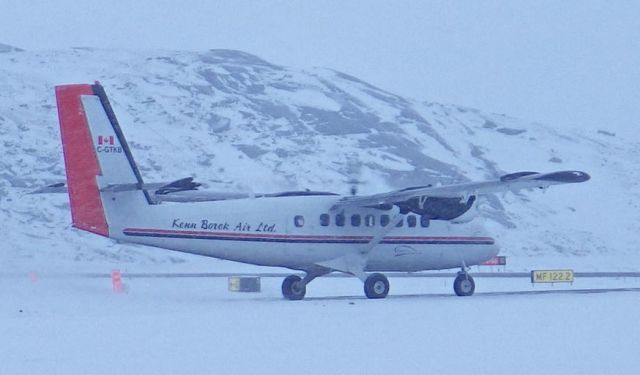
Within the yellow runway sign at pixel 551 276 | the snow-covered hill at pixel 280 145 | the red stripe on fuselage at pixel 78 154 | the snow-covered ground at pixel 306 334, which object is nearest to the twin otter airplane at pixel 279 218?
the red stripe on fuselage at pixel 78 154

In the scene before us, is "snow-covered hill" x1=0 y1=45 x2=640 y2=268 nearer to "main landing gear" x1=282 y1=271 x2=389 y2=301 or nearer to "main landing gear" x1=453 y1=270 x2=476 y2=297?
"main landing gear" x1=282 y1=271 x2=389 y2=301

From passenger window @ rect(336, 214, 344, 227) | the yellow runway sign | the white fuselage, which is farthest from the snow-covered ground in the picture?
the yellow runway sign

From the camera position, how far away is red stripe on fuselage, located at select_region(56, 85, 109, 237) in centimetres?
2541

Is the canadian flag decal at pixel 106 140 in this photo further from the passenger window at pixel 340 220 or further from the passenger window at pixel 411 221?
the passenger window at pixel 411 221

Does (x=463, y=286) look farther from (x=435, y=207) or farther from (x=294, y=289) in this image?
(x=294, y=289)

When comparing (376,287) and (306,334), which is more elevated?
(376,287)

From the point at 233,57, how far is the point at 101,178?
96626 mm

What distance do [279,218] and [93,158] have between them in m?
5.92

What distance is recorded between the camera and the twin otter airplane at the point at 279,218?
25.6m

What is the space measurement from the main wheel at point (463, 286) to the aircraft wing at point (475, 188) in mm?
2910

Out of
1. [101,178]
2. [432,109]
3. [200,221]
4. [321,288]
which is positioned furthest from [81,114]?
[432,109]

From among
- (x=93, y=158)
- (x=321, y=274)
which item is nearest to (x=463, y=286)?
(x=321, y=274)

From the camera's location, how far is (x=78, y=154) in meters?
25.5

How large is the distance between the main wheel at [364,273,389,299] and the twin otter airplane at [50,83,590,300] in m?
0.03
